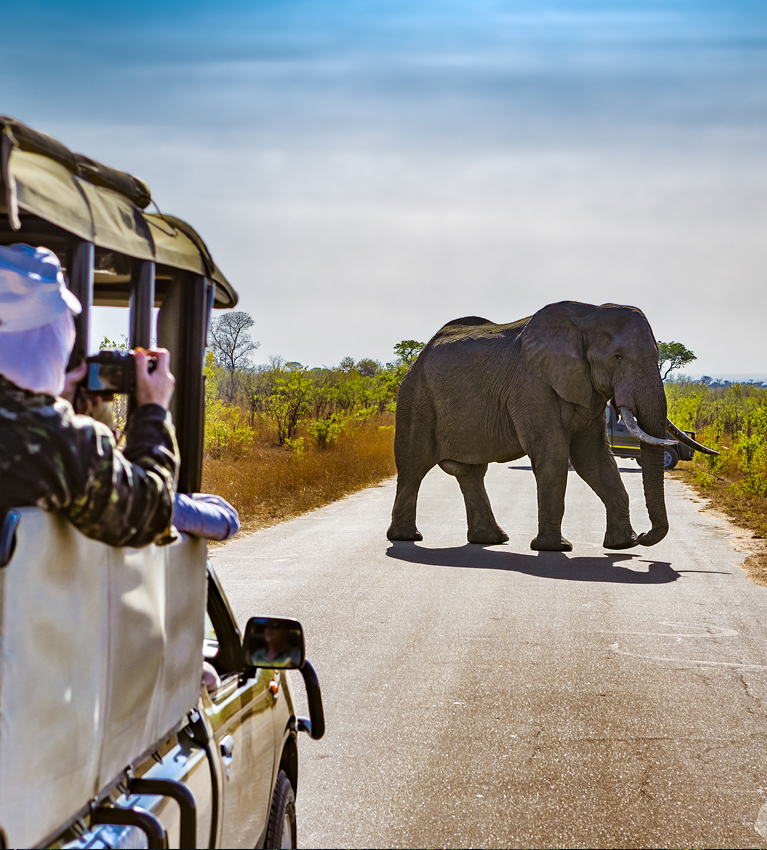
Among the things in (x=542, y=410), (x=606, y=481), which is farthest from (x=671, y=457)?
(x=542, y=410)

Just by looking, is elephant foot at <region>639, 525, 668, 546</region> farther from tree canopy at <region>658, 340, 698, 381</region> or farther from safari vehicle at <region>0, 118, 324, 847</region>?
tree canopy at <region>658, 340, 698, 381</region>

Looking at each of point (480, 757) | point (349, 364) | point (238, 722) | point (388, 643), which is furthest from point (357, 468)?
point (349, 364)

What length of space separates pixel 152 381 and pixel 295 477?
16809 mm

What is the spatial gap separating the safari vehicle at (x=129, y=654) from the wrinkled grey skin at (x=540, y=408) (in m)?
10.2

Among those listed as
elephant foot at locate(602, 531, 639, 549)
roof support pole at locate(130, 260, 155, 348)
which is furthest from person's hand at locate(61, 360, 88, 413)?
elephant foot at locate(602, 531, 639, 549)

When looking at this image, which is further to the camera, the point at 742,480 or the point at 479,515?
the point at 742,480

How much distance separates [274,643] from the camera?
290 centimetres

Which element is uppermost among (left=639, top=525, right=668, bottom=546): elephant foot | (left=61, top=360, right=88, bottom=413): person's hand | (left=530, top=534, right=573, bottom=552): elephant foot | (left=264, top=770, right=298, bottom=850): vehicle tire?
(left=61, top=360, right=88, bottom=413): person's hand

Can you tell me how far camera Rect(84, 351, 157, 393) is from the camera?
2.37 meters

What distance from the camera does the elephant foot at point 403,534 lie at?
1384cm

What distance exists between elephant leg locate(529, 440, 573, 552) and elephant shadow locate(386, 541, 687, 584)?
0.57 feet

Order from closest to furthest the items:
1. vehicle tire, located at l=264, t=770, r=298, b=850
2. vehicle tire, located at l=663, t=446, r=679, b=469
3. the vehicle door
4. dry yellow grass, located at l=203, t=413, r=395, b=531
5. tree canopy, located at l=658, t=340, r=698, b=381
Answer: the vehicle door
vehicle tire, located at l=264, t=770, r=298, b=850
dry yellow grass, located at l=203, t=413, r=395, b=531
vehicle tire, located at l=663, t=446, r=679, b=469
tree canopy, located at l=658, t=340, r=698, b=381

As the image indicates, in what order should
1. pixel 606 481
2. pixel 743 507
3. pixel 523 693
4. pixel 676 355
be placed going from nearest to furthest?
1. pixel 523 693
2. pixel 606 481
3. pixel 743 507
4. pixel 676 355

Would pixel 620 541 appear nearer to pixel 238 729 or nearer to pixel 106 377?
pixel 238 729
